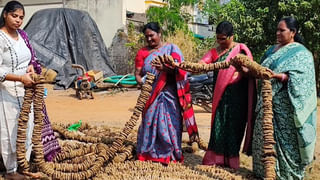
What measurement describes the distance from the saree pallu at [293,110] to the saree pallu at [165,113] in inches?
35.4

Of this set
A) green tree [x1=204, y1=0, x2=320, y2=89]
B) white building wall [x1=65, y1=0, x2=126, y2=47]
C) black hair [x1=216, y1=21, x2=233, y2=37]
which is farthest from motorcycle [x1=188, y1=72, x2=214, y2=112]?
white building wall [x1=65, y1=0, x2=126, y2=47]

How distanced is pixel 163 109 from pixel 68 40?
1203 cm

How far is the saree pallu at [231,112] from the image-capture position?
402 cm

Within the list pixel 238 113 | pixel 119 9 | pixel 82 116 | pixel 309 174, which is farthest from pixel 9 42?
pixel 119 9

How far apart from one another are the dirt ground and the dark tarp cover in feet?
5.74

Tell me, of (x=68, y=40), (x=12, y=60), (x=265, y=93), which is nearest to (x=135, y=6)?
(x=68, y=40)

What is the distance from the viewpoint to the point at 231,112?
407cm

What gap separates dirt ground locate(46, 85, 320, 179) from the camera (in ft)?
21.9

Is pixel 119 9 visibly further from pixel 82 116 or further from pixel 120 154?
pixel 120 154

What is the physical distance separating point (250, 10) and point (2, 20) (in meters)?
9.01

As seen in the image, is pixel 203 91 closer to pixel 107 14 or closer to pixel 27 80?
pixel 27 80

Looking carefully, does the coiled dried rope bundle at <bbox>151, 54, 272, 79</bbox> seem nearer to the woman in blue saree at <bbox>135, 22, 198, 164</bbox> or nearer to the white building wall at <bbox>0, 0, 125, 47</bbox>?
the woman in blue saree at <bbox>135, 22, 198, 164</bbox>

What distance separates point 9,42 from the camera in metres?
3.57

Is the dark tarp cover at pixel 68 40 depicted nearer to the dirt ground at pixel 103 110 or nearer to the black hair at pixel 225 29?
the dirt ground at pixel 103 110
